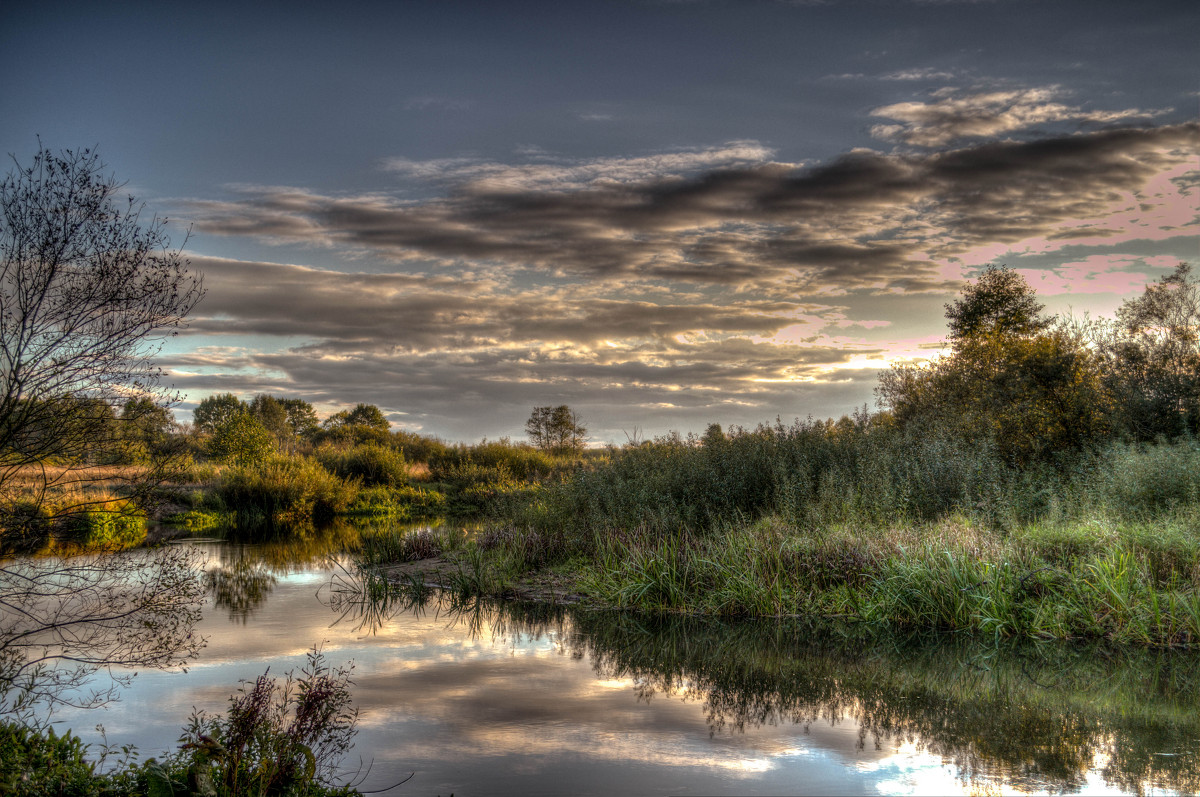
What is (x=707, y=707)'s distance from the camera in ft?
25.4

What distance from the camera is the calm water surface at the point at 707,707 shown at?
19.4 ft

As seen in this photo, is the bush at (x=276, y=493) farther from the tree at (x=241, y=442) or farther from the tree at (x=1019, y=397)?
the tree at (x=1019, y=397)

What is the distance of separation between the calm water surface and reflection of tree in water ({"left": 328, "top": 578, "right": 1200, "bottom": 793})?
3 centimetres

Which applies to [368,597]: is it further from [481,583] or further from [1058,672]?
[1058,672]

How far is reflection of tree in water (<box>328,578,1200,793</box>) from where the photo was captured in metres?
6.21

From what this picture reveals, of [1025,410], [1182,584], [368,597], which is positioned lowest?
[368,597]

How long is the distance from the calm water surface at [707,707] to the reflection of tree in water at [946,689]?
0.03 meters

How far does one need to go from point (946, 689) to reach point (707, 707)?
8.91 feet

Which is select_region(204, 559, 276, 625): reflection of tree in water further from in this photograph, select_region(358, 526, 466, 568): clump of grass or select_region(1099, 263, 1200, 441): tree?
select_region(1099, 263, 1200, 441): tree

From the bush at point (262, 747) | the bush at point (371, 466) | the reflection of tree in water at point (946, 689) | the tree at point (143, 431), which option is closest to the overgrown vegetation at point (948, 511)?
the reflection of tree in water at point (946, 689)

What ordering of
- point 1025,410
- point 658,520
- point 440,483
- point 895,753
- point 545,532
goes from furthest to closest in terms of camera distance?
point 440,483 → point 1025,410 → point 545,532 → point 658,520 → point 895,753

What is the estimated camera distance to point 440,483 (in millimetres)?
36938

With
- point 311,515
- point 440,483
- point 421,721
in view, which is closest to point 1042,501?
point 421,721

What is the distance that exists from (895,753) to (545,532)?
36.6ft
